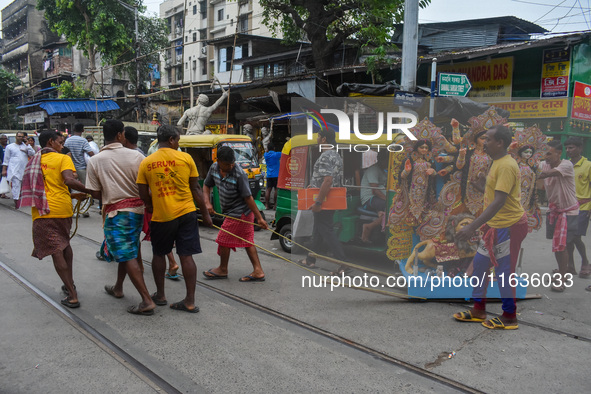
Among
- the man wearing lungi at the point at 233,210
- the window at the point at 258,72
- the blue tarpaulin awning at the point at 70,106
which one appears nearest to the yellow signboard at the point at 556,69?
the man wearing lungi at the point at 233,210

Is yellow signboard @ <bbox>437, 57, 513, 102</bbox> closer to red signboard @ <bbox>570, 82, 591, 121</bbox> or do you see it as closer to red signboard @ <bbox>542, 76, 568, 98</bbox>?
red signboard @ <bbox>542, 76, 568, 98</bbox>

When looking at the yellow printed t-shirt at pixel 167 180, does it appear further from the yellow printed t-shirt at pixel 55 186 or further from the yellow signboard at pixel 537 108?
the yellow signboard at pixel 537 108

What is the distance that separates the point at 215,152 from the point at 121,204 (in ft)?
16.4

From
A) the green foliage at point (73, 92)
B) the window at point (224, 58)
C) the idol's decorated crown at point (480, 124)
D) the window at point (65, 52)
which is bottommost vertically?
the idol's decorated crown at point (480, 124)

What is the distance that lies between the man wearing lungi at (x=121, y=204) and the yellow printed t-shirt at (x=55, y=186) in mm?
357

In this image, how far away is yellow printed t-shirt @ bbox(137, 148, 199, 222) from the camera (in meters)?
4.23

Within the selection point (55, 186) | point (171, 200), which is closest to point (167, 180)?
point (171, 200)

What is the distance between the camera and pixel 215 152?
926 cm

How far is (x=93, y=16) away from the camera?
24.0 m

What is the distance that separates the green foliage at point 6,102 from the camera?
3419cm

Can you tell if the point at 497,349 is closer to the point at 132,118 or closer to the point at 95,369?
the point at 95,369

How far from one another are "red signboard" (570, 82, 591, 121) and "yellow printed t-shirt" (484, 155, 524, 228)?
880 centimetres

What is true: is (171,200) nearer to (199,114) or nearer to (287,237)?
(287,237)

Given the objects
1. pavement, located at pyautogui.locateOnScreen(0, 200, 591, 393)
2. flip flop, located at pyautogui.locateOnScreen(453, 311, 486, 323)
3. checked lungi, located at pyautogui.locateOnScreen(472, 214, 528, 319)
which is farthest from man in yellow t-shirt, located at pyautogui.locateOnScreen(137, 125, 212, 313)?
checked lungi, located at pyautogui.locateOnScreen(472, 214, 528, 319)
